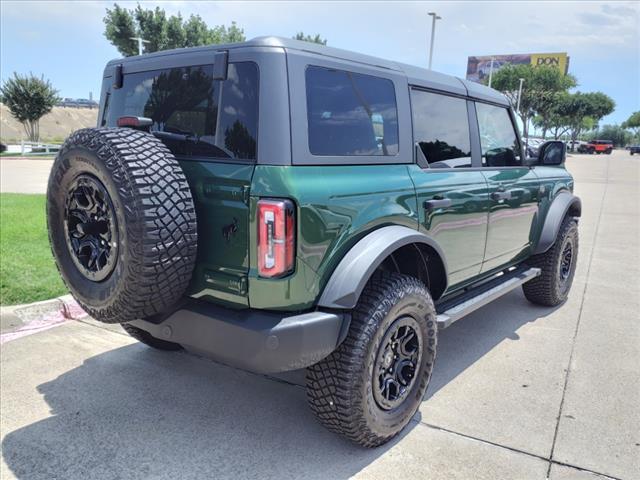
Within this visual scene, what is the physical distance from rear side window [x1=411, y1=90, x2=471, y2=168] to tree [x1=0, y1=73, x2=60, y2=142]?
3185 cm

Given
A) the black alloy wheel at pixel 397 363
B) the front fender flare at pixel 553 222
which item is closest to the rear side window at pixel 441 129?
the black alloy wheel at pixel 397 363

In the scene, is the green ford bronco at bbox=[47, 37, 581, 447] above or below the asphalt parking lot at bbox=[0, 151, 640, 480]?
above

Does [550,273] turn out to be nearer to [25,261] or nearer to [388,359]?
[388,359]

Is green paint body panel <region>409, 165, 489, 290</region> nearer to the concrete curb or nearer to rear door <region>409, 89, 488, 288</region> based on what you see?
rear door <region>409, 89, 488, 288</region>

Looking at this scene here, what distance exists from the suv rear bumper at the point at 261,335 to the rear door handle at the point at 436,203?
0.94 m

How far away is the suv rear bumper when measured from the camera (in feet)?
7.35

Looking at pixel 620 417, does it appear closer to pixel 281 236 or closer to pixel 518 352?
pixel 518 352

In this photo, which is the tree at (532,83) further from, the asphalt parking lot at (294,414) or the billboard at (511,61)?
the asphalt parking lot at (294,414)

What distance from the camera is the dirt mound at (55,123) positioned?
46916 millimetres

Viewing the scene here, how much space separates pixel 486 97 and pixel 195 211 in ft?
8.90

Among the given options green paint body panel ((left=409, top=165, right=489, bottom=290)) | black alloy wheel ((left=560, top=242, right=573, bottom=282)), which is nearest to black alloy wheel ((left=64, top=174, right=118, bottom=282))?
green paint body panel ((left=409, top=165, right=489, bottom=290))

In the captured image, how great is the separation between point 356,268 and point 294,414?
47.6 inches

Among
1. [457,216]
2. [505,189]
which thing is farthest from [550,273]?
[457,216]

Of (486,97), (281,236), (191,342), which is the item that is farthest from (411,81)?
(191,342)
